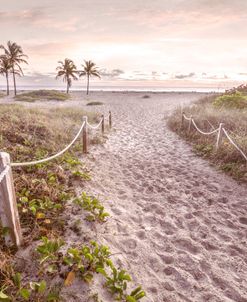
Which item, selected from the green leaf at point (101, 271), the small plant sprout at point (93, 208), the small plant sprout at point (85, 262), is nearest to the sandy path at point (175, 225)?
the small plant sprout at point (93, 208)

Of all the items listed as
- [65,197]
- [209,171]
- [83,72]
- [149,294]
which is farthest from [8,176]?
[83,72]

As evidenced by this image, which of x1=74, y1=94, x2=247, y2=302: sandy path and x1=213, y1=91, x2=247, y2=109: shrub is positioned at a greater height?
x1=213, y1=91, x2=247, y2=109: shrub

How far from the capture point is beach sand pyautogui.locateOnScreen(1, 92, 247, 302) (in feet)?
8.29

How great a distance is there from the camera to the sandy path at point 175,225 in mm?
2566

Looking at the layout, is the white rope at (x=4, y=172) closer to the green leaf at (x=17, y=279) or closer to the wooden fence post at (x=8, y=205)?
the wooden fence post at (x=8, y=205)

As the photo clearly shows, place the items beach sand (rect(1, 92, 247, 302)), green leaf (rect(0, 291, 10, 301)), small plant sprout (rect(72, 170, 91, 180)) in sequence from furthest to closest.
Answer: small plant sprout (rect(72, 170, 91, 180)) < beach sand (rect(1, 92, 247, 302)) < green leaf (rect(0, 291, 10, 301))

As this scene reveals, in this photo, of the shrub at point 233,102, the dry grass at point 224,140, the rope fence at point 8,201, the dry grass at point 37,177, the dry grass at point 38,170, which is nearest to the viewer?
the rope fence at point 8,201

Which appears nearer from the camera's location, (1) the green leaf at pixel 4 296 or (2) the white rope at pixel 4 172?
(1) the green leaf at pixel 4 296

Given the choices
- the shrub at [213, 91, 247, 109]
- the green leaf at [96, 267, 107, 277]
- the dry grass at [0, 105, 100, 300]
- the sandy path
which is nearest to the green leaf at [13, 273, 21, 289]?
the dry grass at [0, 105, 100, 300]

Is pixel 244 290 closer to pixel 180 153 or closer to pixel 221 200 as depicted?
pixel 221 200

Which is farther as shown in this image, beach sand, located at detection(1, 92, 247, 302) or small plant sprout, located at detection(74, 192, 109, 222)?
small plant sprout, located at detection(74, 192, 109, 222)

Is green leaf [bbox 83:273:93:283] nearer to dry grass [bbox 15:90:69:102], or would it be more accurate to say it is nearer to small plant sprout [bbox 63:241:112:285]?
small plant sprout [bbox 63:241:112:285]

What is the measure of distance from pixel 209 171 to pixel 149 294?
4159mm

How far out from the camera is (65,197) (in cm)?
368
